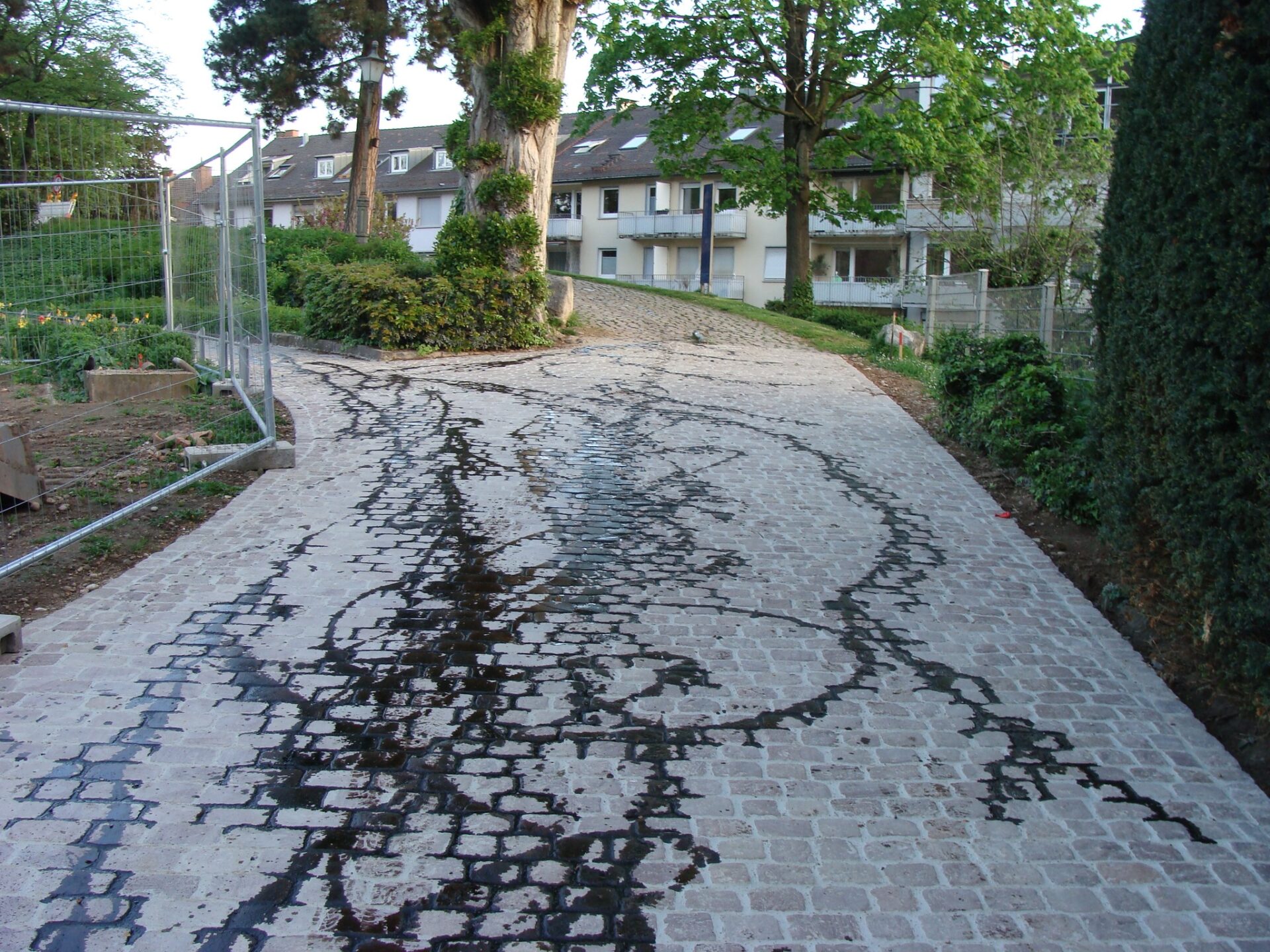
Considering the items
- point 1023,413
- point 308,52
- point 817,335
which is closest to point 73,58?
point 308,52

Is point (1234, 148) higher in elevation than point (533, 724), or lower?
higher

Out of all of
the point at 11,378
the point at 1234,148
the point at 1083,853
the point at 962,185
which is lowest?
the point at 1083,853

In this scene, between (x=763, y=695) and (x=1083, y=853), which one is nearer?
(x=1083, y=853)

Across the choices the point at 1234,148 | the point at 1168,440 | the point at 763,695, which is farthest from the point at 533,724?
the point at 1234,148

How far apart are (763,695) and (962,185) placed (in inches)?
651

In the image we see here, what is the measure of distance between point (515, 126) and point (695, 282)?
112 ft

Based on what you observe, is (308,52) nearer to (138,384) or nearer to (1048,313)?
(138,384)

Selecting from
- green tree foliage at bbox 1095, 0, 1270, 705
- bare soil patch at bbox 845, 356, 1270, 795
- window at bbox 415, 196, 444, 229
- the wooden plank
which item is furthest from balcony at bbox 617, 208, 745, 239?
green tree foliage at bbox 1095, 0, 1270, 705

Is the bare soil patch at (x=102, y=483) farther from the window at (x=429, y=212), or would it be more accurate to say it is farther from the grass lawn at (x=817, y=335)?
the window at (x=429, y=212)

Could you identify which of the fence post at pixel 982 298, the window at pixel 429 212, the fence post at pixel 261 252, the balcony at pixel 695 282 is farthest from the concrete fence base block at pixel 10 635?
the window at pixel 429 212

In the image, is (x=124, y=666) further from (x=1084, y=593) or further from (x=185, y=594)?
(x=1084, y=593)

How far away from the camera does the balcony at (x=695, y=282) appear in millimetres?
48812

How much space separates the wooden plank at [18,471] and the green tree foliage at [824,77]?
57.5 ft

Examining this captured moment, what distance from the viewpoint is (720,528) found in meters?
7.12
